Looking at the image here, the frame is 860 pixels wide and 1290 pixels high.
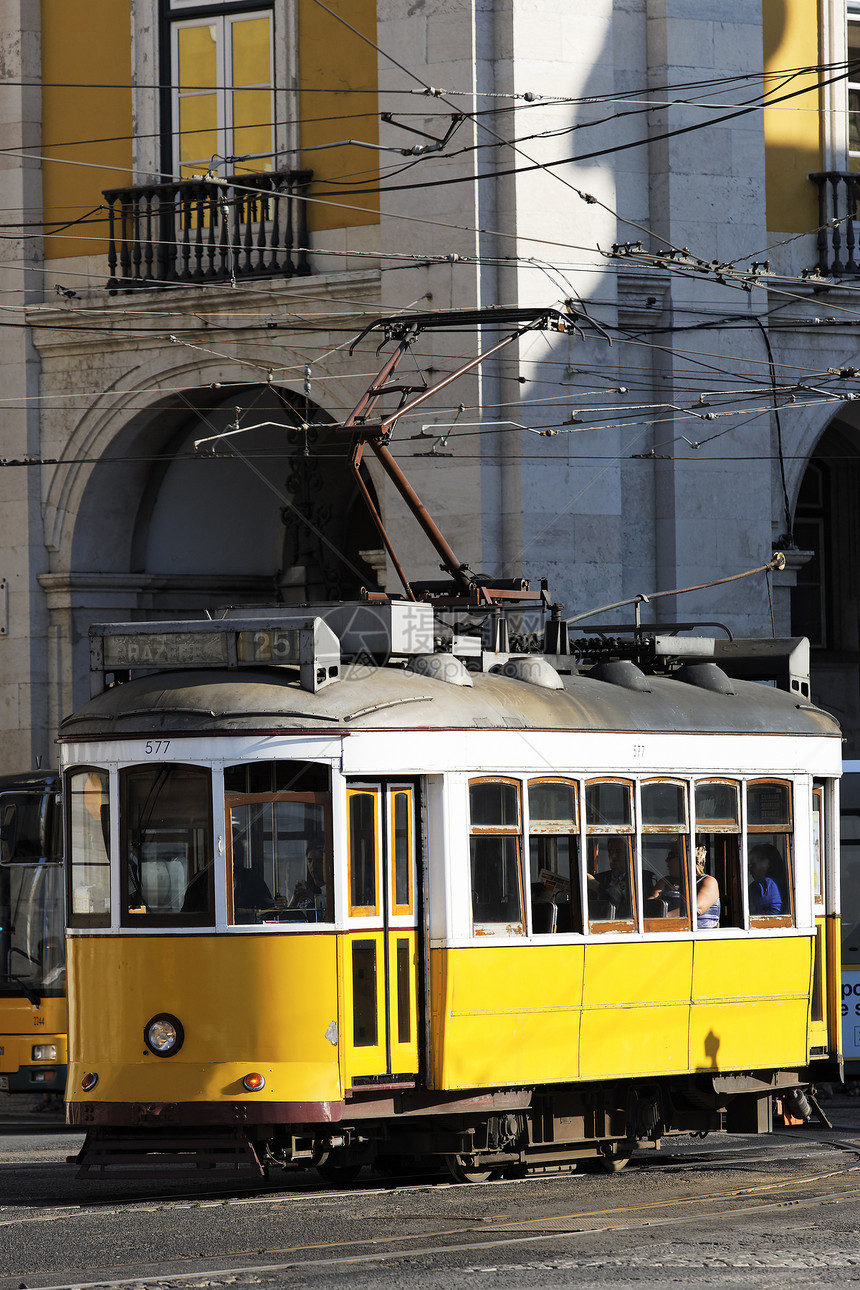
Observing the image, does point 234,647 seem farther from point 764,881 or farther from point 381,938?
point 764,881

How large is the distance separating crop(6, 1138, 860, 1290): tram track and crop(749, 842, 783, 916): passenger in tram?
152 cm

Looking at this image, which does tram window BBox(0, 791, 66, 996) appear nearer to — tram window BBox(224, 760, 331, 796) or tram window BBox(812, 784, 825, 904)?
tram window BBox(812, 784, 825, 904)

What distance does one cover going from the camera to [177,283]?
20141mm

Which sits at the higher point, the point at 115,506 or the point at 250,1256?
the point at 115,506

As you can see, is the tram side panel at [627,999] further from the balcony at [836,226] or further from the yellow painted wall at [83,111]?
the yellow painted wall at [83,111]

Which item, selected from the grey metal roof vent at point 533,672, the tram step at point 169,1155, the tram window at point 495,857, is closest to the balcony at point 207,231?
the grey metal roof vent at point 533,672

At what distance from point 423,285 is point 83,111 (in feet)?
14.8

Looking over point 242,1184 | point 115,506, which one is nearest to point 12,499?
point 115,506

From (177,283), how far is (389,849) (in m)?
10.7

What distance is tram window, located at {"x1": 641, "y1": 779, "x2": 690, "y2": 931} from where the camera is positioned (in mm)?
11875

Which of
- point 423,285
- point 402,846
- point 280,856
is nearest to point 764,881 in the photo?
point 402,846

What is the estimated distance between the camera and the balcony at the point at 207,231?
64.4ft

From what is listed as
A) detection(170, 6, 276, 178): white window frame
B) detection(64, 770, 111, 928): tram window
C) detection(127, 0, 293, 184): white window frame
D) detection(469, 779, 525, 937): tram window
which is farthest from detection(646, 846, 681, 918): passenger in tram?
detection(127, 0, 293, 184): white window frame

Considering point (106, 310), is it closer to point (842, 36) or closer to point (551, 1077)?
point (842, 36)
